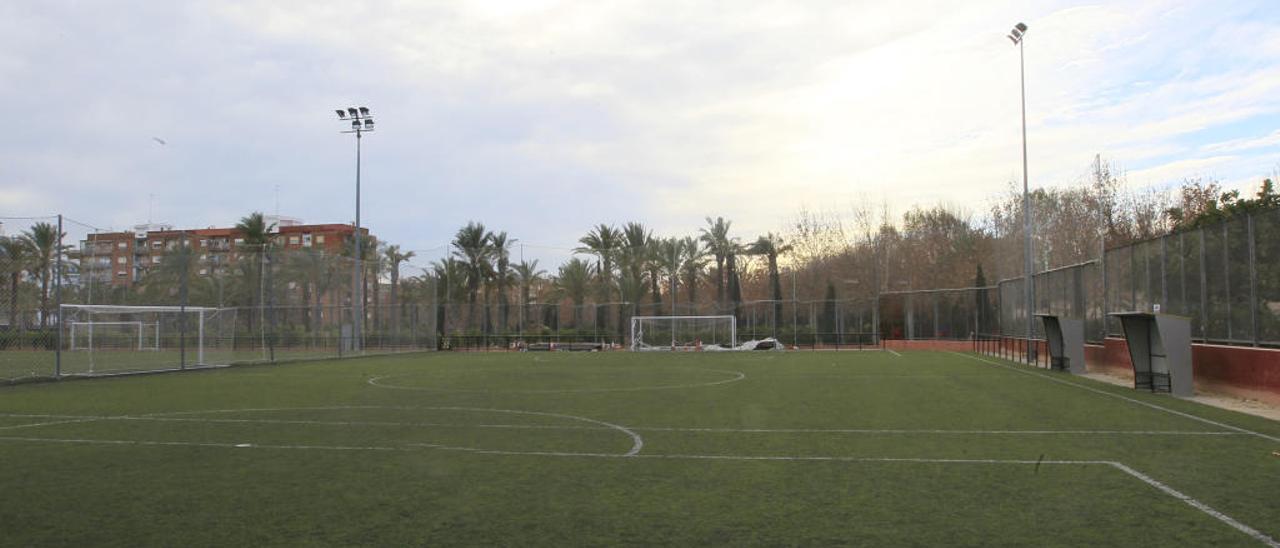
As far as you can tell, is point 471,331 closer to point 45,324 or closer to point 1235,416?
point 45,324

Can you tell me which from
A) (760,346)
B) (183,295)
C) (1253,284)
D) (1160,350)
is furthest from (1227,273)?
(760,346)

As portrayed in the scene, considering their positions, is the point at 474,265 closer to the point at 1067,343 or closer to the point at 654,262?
the point at 654,262

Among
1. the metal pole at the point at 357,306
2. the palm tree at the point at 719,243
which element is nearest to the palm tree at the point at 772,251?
the palm tree at the point at 719,243

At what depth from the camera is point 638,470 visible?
8.62m

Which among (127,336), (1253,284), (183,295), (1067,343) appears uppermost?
(183,295)

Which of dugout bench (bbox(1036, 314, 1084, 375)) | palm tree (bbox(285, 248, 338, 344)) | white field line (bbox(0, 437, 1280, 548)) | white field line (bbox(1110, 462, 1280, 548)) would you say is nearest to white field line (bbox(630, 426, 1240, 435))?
white field line (bbox(0, 437, 1280, 548))

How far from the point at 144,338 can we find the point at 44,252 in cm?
1188

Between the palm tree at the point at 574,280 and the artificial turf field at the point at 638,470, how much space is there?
44.0 meters

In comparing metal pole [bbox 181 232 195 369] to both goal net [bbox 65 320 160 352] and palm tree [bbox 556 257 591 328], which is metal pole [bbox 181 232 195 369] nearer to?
goal net [bbox 65 320 160 352]

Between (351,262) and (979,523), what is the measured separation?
116 feet

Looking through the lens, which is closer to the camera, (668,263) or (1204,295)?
(1204,295)

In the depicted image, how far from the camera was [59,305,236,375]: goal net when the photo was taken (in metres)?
27.2

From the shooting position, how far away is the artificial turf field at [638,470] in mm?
6203

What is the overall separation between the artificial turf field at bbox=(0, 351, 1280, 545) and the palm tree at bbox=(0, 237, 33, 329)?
973 cm
